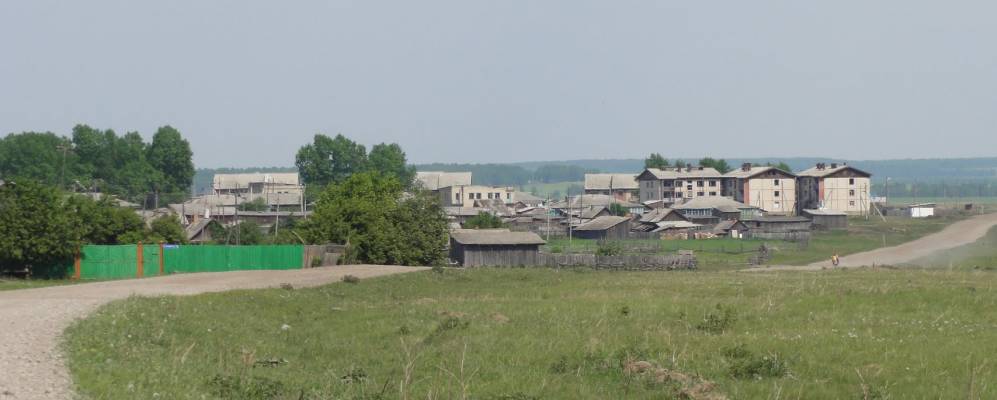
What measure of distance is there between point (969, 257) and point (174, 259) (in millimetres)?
65233

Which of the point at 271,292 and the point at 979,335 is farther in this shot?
the point at 271,292

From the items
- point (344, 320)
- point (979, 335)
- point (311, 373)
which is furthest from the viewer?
point (344, 320)

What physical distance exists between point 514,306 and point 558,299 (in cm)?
471

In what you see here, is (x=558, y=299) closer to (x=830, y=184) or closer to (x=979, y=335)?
(x=979, y=335)

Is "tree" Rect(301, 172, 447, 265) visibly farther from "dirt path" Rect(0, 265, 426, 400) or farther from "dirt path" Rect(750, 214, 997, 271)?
"dirt path" Rect(750, 214, 997, 271)

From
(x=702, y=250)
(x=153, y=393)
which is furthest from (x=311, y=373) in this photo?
(x=702, y=250)

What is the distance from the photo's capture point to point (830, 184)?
182m

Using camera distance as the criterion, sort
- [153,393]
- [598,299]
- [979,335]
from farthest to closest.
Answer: [598,299] < [979,335] < [153,393]

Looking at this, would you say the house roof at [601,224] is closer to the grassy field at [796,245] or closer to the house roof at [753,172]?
the grassy field at [796,245]

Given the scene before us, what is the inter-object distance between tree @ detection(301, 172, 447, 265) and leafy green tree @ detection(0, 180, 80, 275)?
77.8 feet

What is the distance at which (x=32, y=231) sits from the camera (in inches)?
2238

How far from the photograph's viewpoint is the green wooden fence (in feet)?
197

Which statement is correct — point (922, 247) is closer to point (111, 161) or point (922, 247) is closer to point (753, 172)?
point (753, 172)

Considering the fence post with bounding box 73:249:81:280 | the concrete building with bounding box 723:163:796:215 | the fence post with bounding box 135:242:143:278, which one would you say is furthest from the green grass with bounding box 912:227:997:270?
the concrete building with bounding box 723:163:796:215
